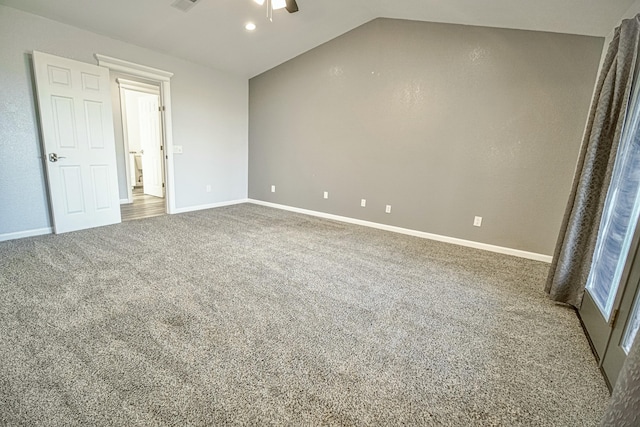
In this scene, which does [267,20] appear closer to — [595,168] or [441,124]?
[441,124]

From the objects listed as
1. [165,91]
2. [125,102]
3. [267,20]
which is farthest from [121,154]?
[267,20]

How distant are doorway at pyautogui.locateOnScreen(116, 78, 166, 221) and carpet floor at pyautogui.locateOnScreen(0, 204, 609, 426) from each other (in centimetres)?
241

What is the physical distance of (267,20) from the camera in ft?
12.5

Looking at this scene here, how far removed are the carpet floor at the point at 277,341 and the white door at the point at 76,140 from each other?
0.62 m

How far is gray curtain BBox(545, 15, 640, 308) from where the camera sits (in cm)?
201

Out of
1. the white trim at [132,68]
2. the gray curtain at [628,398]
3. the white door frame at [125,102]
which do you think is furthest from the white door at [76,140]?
the gray curtain at [628,398]

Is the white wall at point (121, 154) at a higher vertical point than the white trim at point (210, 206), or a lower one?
higher

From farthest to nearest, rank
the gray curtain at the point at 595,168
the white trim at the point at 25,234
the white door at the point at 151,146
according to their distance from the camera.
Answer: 1. the white door at the point at 151,146
2. the white trim at the point at 25,234
3. the gray curtain at the point at 595,168

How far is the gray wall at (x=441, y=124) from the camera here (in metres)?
3.28

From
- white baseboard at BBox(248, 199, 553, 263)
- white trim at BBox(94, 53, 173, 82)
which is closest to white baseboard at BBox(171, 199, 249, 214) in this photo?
white baseboard at BBox(248, 199, 553, 263)

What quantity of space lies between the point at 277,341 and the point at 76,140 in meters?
3.77

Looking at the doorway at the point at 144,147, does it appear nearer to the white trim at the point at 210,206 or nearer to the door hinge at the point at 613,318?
the white trim at the point at 210,206

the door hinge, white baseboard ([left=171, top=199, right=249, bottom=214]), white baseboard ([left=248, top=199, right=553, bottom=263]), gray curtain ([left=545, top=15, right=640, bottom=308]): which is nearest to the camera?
the door hinge

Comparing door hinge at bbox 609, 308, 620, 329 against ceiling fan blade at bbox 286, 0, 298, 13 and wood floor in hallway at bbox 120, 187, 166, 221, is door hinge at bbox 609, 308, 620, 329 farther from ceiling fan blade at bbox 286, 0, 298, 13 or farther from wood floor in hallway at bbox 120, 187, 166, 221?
wood floor in hallway at bbox 120, 187, 166, 221
